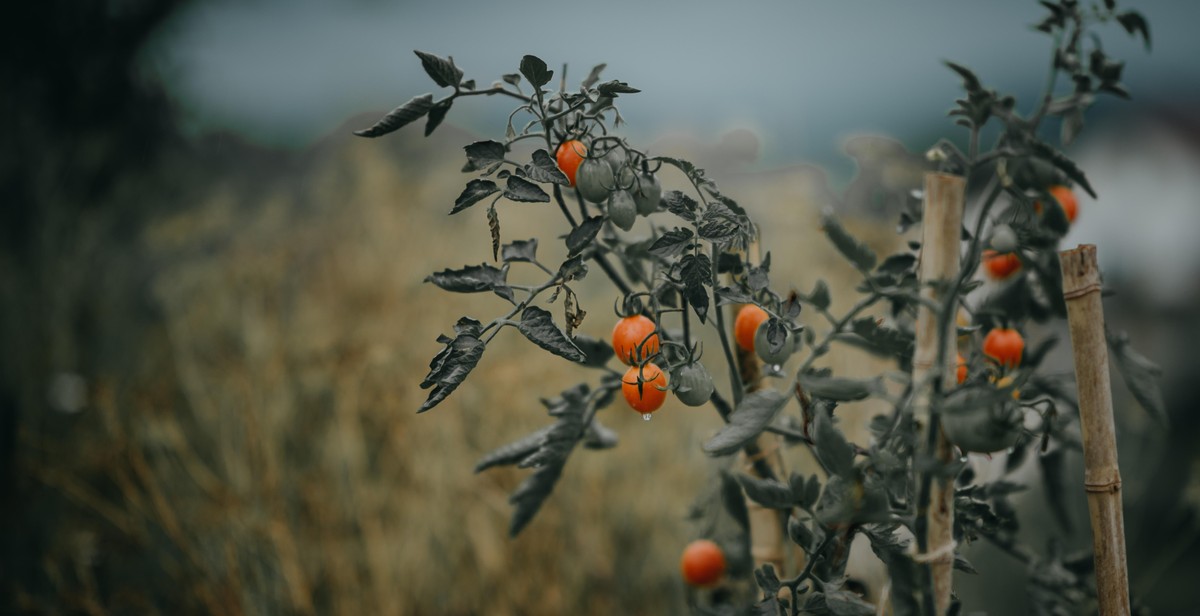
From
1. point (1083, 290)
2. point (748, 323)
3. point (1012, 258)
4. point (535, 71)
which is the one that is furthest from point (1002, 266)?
point (535, 71)

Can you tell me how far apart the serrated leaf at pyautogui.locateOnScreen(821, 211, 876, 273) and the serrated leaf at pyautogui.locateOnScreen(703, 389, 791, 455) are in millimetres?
141

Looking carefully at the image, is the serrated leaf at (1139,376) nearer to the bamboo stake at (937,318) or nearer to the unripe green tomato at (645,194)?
the bamboo stake at (937,318)

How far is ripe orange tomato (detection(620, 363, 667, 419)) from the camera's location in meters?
0.52

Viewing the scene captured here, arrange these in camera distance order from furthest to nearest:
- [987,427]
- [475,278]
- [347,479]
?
[347,479], [475,278], [987,427]

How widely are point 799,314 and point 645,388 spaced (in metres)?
0.12

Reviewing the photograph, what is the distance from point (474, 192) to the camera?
48 centimetres

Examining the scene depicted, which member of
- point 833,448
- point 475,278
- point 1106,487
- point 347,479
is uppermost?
point 475,278

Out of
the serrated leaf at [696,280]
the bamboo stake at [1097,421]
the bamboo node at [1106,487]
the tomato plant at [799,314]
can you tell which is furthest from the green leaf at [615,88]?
the bamboo node at [1106,487]

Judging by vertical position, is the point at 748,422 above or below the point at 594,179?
below

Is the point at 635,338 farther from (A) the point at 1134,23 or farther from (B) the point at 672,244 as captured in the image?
(A) the point at 1134,23

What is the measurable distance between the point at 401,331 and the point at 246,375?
59 centimetres

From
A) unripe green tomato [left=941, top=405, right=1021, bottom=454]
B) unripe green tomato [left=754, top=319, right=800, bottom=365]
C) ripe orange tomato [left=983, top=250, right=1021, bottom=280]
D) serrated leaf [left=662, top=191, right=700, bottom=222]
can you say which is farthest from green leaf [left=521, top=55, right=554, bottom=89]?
ripe orange tomato [left=983, top=250, right=1021, bottom=280]

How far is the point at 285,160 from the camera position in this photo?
5062 mm

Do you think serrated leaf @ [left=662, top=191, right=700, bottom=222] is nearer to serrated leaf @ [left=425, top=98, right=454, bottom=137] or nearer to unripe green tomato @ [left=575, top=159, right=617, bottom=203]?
unripe green tomato @ [left=575, top=159, right=617, bottom=203]
